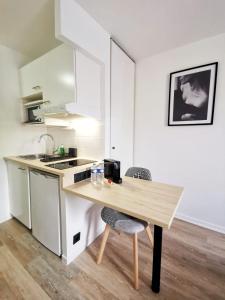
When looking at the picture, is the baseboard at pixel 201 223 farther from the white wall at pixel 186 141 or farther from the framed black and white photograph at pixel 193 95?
the framed black and white photograph at pixel 193 95

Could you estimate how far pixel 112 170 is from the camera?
60.4 inches

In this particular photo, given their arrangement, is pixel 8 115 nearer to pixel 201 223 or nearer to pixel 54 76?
pixel 54 76

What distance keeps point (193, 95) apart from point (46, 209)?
7.23ft

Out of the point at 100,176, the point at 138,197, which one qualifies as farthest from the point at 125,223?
the point at 100,176

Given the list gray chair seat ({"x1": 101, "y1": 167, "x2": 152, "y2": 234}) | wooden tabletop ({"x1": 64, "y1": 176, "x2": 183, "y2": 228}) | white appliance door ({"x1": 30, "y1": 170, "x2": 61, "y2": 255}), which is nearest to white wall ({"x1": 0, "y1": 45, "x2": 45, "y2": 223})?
white appliance door ({"x1": 30, "y1": 170, "x2": 61, "y2": 255})

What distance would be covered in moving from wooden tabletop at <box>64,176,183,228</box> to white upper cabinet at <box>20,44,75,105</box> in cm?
92

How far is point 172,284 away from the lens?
1274mm

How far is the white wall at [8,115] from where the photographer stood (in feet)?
6.76

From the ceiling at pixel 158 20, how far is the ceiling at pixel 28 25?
0.39 m

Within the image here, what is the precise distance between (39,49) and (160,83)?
1.77 meters

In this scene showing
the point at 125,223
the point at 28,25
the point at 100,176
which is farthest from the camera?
the point at 28,25

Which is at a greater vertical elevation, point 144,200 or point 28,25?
point 28,25

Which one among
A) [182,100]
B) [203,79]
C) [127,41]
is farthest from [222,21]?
[127,41]

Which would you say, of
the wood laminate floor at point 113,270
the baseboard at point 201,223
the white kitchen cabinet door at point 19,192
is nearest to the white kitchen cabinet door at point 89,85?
the white kitchen cabinet door at point 19,192
